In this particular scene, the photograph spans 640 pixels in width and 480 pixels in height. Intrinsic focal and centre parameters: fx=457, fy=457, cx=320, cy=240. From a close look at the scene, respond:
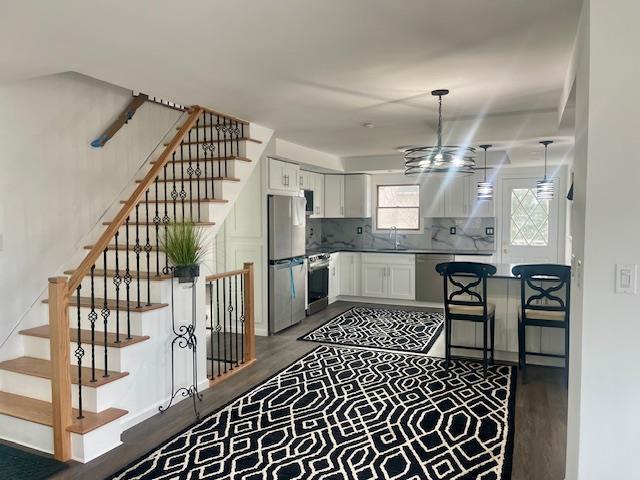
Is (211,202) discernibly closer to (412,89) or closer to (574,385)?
(412,89)

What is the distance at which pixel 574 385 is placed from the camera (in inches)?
85.8

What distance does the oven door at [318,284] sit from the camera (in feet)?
22.2

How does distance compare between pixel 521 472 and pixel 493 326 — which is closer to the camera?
pixel 521 472

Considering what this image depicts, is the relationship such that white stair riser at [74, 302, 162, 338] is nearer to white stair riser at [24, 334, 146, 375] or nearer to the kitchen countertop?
white stair riser at [24, 334, 146, 375]

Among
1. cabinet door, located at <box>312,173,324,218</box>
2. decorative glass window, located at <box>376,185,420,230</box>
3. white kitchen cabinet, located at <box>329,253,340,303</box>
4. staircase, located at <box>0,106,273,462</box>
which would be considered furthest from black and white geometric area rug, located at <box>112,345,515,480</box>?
decorative glass window, located at <box>376,185,420,230</box>

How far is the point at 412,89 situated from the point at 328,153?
Result: 3.60m

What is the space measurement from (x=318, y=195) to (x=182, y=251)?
15.0 feet

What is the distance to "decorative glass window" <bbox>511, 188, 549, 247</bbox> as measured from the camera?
764 centimetres

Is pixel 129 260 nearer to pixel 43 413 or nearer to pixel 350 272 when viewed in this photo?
pixel 43 413

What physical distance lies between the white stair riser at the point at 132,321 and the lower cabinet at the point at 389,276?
15.3 ft

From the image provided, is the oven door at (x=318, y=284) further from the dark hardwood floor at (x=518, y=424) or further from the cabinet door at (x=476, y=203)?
the cabinet door at (x=476, y=203)

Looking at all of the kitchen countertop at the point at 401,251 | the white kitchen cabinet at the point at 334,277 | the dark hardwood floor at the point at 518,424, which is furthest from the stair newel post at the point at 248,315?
the white kitchen cabinet at the point at 334,277

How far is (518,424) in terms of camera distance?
325cm

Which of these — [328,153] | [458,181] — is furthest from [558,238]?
[328,153]
